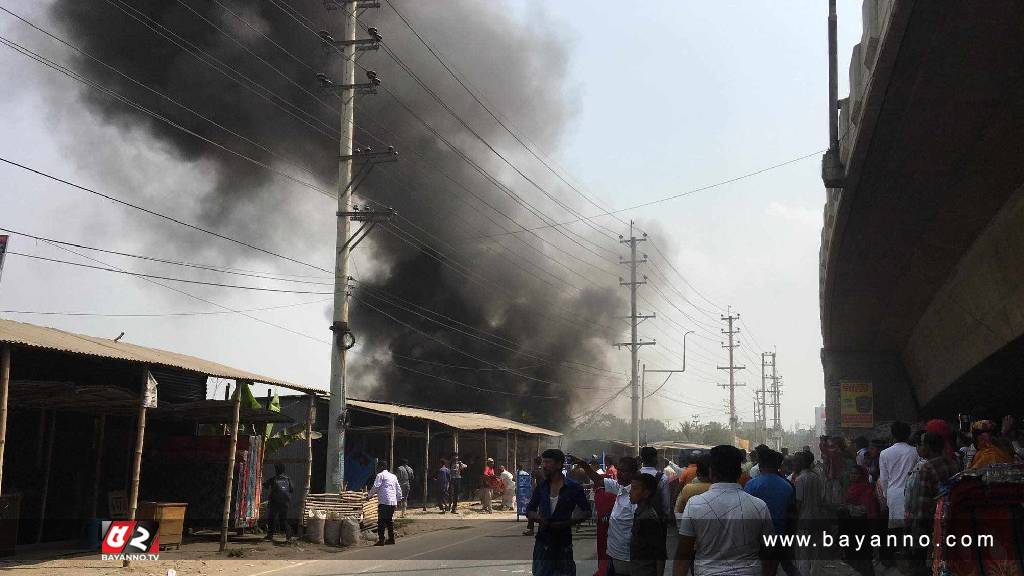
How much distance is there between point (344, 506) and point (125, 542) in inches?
167

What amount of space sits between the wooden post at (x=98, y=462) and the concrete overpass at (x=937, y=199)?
12.6 meters

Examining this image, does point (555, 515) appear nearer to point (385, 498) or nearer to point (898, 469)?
point (898, 469)

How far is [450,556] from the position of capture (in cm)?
1263

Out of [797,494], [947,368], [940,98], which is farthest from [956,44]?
[947,368]

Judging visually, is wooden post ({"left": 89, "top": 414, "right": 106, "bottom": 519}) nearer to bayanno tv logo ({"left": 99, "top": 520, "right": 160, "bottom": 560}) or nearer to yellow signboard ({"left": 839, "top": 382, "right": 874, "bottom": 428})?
bayanno tv logo ({"left": 99, "top": 520, "right": 160, "bottom": 560})

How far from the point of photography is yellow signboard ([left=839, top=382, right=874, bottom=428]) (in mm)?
23531

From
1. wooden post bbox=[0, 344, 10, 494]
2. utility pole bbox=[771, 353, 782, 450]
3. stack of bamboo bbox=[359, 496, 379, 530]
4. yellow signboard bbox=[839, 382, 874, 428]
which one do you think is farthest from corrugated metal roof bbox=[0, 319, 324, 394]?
utility pole bbox=[771, 353, 782, 450]

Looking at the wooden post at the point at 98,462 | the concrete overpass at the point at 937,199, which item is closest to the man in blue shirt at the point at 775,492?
the concrete overpass at the point at 937,199

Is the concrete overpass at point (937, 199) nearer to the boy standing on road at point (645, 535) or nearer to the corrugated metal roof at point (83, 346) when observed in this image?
the boy standing on road at point (645, 535)

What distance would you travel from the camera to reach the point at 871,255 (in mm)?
13836

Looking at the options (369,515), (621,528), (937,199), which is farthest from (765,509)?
(369,515)

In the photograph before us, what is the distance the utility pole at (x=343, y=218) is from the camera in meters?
17.7

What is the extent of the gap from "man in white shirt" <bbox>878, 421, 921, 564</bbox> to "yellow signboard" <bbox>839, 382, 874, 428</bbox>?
628 inches

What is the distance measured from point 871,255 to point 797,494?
640 cm
